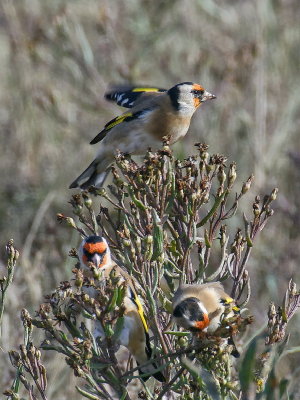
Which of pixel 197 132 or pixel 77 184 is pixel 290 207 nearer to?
pixel 197 132

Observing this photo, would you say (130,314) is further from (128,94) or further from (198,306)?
(128,94)

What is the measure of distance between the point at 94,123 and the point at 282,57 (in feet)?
7.69

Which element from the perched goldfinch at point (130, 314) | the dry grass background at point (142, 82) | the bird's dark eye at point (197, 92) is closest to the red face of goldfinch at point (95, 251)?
the perched goldfinch at point (130, 314)

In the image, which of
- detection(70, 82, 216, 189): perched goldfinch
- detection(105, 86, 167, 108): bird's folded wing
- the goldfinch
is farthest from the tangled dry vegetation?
detection(105, 86, 167, 108): bird's folded wing

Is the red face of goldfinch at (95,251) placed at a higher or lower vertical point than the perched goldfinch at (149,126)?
lower

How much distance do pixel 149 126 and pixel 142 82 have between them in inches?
173

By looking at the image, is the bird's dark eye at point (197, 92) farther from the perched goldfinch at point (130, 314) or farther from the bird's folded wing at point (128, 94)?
the perched goldfinch at point (130, 314)

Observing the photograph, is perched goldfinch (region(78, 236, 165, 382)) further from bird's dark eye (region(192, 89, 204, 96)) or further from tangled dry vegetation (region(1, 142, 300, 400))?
bird's dark eye (region(192, 89, 204, 96))

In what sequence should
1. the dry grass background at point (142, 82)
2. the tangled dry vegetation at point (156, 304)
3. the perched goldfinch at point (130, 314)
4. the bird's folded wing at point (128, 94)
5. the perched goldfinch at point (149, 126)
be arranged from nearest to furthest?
1. the tangled dry vegetation at point (156, 304)
2. the perched goldfinch at point (130, 314)
3. the perched goldfinch at point (149, 126)
4. the bird's folded wing at point (128, 94)
5. the dry grass background at point (142, 82)

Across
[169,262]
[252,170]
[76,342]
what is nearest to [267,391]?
[76,342]

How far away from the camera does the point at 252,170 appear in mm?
9250

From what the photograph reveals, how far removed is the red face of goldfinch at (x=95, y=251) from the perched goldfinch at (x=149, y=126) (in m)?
1.68

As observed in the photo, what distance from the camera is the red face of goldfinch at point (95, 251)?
4373mm

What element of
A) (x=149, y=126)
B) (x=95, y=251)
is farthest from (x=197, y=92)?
(x=95, y=251)
